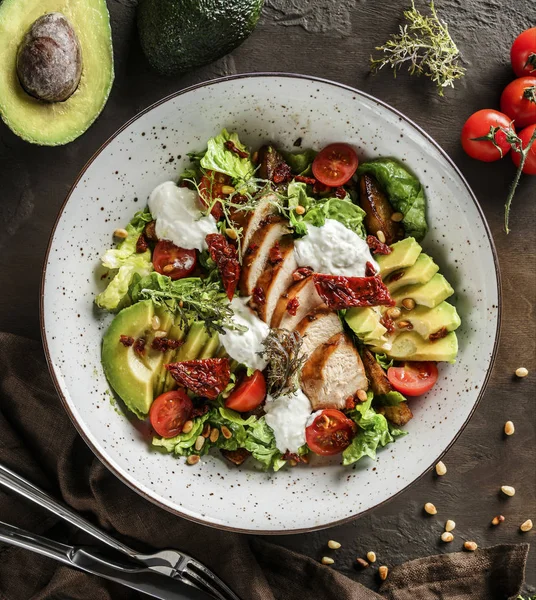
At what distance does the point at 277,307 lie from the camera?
3.62m

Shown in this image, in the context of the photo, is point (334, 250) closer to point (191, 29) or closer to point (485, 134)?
point (485, 134)

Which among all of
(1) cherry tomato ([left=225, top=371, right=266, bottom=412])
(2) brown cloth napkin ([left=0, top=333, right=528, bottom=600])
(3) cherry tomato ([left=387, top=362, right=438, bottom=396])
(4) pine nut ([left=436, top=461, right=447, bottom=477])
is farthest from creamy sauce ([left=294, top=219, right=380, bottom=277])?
(2) brown cloth napkin ([left=0, top=333, right=528, bottom=600])

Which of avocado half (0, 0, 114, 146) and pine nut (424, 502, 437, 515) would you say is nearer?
avocado half (0, 0, 114, 146)

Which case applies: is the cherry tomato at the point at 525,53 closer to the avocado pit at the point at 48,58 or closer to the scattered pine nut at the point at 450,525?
the avocado pit at the point at 48,58

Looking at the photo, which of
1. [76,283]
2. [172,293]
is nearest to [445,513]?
[172,293]

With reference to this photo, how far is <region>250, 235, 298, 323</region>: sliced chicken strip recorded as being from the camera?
353 cm

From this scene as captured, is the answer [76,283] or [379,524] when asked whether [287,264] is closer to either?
[76,283]

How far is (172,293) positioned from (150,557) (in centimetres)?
157

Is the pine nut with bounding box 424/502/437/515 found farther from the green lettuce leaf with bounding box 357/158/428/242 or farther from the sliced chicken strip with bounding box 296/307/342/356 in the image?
the green lettuce leaf with bounding box 357/158/428/242

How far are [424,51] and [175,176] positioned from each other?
1656mm

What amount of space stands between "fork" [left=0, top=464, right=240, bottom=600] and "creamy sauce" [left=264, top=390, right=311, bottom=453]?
0.92m

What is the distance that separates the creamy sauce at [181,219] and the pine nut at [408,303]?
3.61 feet

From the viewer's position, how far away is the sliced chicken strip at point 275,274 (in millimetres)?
3529

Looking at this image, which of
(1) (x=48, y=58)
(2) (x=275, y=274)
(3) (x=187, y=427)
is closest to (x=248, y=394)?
(3) (x=187, y=427)
